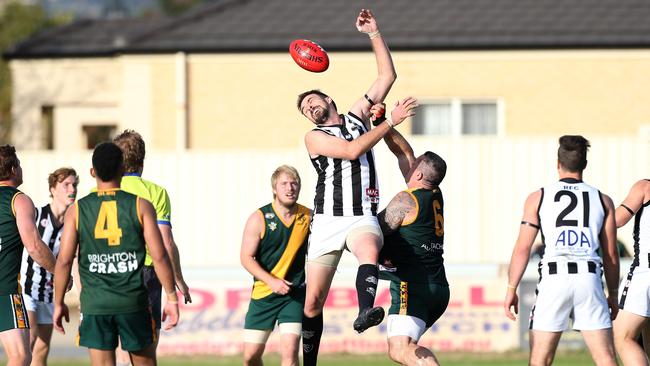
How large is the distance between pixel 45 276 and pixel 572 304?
4.88 m

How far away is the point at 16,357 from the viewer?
934 centimetres

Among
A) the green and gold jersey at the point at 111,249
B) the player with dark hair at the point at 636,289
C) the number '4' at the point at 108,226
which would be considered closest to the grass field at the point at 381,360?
the player with dark hair at the point at 636,289

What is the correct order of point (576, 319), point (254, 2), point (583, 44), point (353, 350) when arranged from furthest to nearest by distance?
point (254, 2), point (583, 44), point (353, 350), point (576, 319)

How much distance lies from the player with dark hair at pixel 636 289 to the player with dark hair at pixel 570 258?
0.73 m

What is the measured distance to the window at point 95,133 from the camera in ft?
103

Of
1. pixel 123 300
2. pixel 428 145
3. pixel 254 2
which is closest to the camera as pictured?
pixel 123 300

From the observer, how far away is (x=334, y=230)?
9.80 m

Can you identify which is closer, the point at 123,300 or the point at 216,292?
the point at 123,300

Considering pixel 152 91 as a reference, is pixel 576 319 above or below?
below

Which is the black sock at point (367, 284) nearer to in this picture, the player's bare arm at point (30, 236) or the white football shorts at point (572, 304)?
the white football shorts at point (572, 304)

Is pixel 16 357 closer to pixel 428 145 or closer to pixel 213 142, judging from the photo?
pixel 428 145

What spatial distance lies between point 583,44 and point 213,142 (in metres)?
7.03

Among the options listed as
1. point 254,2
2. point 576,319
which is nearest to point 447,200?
point 254,2

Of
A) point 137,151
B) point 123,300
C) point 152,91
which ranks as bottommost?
point 123,300
